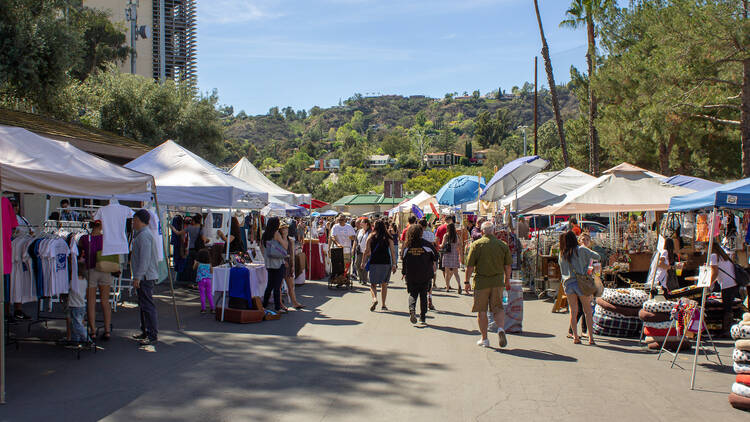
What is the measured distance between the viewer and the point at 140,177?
7.85 metres

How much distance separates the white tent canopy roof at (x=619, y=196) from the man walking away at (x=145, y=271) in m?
8.57

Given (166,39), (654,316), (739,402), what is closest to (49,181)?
(739,402)

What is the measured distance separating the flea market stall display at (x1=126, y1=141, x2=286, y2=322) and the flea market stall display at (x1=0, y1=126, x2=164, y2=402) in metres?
2.54

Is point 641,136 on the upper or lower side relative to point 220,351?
upper

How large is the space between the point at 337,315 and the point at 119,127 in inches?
732

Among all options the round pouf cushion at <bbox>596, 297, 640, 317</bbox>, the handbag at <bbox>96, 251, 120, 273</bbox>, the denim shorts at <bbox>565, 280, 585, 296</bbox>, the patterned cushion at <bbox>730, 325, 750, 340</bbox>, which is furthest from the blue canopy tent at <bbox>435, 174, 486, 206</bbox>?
the patterned cushion at <bbox>730, 325, 750, 340</bbox>

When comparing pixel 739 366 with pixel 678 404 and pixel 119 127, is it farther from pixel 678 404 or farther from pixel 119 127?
pixel 119 127

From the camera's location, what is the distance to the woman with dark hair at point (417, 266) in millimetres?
10094

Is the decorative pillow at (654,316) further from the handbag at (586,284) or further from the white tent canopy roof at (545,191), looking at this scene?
the white tent canopy roof at (545,191)

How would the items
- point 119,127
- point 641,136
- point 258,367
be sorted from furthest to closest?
point 119,127 → point 641,136 → point 258,367

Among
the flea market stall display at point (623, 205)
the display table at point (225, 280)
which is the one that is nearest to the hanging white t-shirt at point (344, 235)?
the flea market stall display at point (623, 205)

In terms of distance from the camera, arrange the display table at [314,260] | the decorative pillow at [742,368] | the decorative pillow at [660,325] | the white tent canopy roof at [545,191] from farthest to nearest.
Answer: the display table at [314,260], the white tent canopy roof at [545,191], the decorative pillow at [660,325], the decorative pillow at [742,368]

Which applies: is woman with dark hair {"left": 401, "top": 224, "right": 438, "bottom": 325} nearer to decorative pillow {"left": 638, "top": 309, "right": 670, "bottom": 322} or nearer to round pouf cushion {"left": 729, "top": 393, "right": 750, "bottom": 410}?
decorative pillow {"left": 638, "top": 309, "right": 670, "bottom": 322}

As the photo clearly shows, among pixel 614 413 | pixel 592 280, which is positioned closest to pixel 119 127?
pixel 592 280
